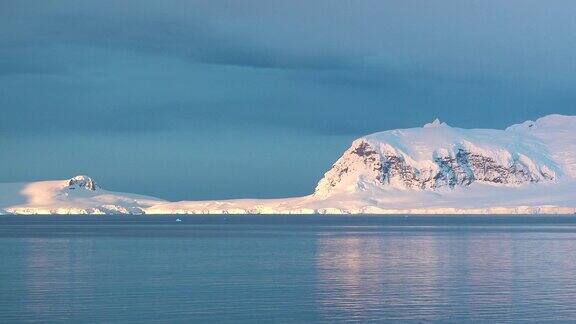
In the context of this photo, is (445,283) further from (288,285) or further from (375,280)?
(288,285)

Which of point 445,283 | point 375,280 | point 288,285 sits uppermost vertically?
point 375,280

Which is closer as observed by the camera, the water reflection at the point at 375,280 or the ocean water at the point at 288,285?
the ocean water at the point at 288,285

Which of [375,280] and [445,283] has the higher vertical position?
[375,280]

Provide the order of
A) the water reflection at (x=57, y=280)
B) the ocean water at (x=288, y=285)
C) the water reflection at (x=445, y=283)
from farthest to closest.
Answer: the water reflection at (x=57, y=280), the water reflection at (x=445, y=283), the ocean water at (x=288, y=285)

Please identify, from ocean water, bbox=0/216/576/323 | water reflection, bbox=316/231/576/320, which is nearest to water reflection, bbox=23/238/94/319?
ocean water, bbox=0/216/576/323

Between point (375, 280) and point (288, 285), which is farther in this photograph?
point (375, 280)

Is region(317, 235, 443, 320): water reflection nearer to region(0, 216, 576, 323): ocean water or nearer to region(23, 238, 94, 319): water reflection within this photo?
region(0, 216, 576, 323): ocean water

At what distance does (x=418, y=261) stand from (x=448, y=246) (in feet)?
79.3

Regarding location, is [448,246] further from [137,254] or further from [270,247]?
[137,254]

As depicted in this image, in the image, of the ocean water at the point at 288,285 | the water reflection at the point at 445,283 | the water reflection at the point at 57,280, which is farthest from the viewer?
the water reflection at the point at 57,280

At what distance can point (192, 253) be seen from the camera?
3600 inches

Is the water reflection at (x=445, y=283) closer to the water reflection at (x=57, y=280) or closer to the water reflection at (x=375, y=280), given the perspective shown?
the water reflection at (x=375, y=280)

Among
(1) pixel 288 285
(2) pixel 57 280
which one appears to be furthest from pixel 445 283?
(2) pixel 57 280

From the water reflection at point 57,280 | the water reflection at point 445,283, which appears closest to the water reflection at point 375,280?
the water reflection at point 445,283
